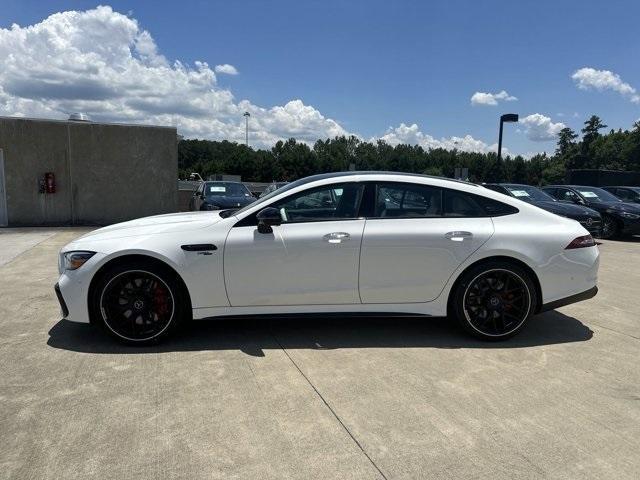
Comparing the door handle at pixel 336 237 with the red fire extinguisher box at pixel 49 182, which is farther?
the red fire extinguisher box at pixel 49 182

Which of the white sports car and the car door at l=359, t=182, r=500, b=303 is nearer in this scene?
the white sports car

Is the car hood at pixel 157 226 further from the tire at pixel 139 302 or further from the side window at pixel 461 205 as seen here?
the side window at pixel 461 205

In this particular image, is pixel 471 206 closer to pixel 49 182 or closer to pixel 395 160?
pixel 49 182

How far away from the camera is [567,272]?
462 cm

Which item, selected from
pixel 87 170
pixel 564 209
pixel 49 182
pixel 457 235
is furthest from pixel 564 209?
pixel 49 182

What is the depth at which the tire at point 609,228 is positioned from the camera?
13.7 m

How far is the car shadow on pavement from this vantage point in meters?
4.43

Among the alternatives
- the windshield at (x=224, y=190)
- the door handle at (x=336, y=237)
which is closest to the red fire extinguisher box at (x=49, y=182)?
the windshield at (x=224, y=190)

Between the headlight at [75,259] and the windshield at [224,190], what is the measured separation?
910 cm

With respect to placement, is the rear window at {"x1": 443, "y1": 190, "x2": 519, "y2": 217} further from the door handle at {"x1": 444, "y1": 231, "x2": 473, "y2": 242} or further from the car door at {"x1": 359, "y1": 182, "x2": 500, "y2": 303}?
the door handle at {"x1": 444, "y1": 231, "x2": 473, "y2": 242}

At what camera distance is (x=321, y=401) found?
11.3 feet

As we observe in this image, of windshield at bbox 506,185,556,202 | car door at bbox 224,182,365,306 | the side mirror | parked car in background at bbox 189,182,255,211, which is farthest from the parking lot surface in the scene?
windshield at bbox 506,185,556,202

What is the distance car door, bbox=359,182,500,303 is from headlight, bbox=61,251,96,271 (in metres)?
2.35

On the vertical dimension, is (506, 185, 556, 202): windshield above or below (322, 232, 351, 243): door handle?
above
